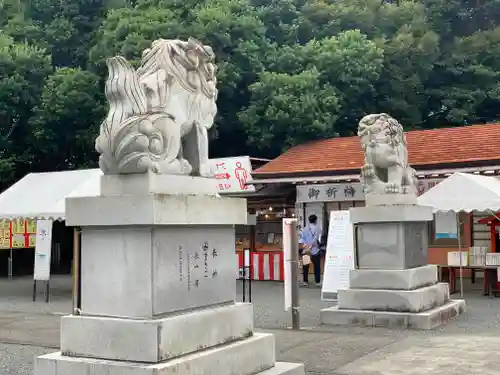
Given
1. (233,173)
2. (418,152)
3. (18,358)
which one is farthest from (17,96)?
(18,358)

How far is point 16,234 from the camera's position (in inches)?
789

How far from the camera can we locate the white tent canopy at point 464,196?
1298cm

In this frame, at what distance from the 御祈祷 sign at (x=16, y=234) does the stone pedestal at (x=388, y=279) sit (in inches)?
477

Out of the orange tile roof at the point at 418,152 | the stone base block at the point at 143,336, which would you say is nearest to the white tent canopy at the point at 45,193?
the orange tile roof at the point at 418,152

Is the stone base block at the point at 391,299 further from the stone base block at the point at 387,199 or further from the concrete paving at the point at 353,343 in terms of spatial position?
the stone base block at the point at 387,199

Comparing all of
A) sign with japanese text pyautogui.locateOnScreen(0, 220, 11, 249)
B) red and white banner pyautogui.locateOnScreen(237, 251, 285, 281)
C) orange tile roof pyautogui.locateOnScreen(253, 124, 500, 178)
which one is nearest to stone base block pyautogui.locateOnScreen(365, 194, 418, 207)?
orange tile roof pyautogui.locateOnScreen(253, 124, 500, 178)

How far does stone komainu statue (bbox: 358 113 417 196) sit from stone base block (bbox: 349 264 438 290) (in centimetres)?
140

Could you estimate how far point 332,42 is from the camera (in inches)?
952

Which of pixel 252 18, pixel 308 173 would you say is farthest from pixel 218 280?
pixel 252 18

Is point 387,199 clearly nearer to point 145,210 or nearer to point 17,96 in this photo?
point 145,210

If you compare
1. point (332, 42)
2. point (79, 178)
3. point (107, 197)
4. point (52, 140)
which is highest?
point (332, 42)

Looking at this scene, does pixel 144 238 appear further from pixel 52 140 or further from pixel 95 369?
pixel 52 140

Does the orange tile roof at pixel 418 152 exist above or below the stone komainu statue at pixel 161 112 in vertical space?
above

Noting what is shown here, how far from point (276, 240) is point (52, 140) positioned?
9891 mm
